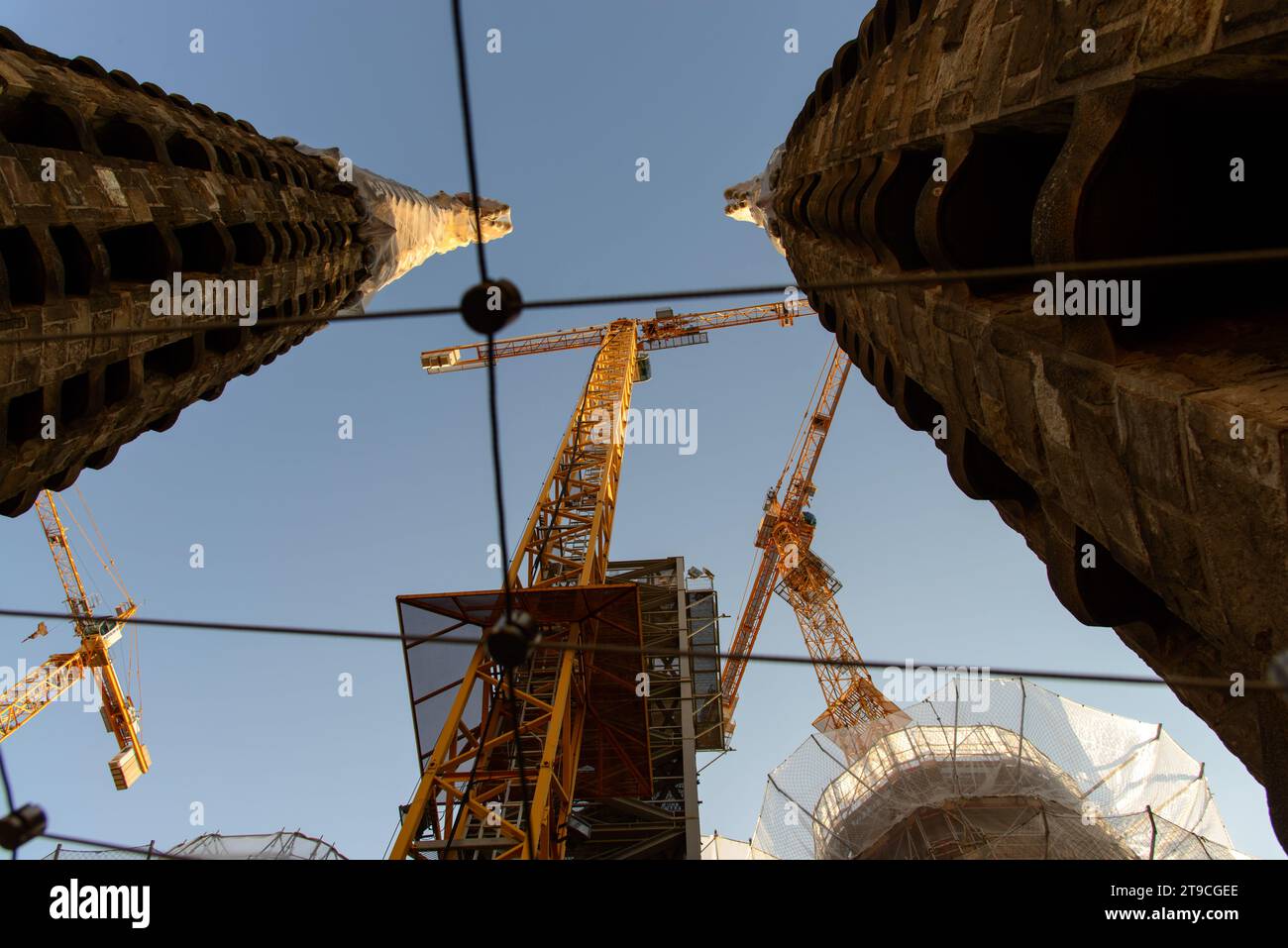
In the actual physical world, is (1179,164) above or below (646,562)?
above

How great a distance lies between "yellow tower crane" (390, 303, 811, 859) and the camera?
18.2 metres

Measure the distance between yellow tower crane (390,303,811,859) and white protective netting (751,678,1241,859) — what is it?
872 centimetres

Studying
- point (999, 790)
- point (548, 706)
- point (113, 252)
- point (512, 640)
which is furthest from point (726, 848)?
point (512, 640)

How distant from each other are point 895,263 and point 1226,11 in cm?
654

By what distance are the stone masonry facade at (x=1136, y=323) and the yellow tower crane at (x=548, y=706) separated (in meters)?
4.48

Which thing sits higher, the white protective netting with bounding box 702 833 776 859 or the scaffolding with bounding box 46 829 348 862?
the scaffolding with bounding box 46 829 348 862

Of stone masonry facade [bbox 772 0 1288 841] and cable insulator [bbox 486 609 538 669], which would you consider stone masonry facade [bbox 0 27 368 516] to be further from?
stone masonry facade [bbox 772 0 1288 841]

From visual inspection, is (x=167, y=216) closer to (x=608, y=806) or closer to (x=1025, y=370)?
(x=1025, y=370)

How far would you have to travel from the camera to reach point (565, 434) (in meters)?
45.0

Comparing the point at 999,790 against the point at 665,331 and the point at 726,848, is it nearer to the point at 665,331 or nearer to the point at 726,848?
the point at 726,848

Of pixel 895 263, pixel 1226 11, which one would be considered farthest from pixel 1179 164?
pixel 895 263

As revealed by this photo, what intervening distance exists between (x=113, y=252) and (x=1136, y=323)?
17.3 meters

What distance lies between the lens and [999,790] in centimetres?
2902

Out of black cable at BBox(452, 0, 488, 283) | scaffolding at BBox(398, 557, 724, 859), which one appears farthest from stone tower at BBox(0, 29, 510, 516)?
scaffolding at BBox(398, 557, 724, 859)
